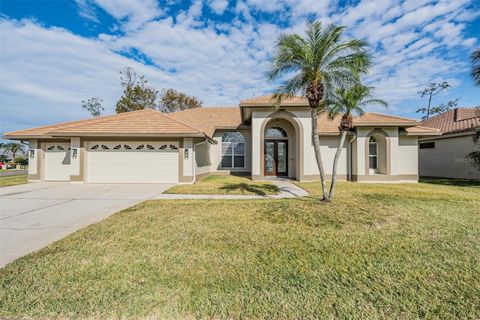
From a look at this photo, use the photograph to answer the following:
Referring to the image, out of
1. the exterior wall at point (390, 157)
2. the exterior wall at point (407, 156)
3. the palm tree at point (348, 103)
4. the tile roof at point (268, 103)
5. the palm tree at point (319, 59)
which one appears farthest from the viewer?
the exterior wall at point (407, 156)

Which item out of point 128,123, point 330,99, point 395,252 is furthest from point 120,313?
point 128,123

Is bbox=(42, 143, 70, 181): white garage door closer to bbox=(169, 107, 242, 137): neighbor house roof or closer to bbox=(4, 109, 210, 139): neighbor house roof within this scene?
bbox=(4, 109, 210, 139): neighbor house roof

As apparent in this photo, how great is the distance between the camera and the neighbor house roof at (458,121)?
59.5 feet

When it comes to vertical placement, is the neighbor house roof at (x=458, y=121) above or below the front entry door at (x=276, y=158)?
above

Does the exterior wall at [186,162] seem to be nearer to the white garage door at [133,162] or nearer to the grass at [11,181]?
the white garage door at [133,162]

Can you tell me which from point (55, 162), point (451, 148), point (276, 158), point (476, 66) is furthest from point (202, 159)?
point (451, 148)

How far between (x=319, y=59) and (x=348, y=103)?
2759mm

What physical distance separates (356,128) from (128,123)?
616 inches

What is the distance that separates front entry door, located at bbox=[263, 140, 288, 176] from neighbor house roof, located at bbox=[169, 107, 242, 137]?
128 inches

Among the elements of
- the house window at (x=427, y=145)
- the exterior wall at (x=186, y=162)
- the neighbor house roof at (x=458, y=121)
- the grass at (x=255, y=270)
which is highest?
the neighbor house roof at (x=458, y=121)

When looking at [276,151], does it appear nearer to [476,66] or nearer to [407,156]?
[407,156]

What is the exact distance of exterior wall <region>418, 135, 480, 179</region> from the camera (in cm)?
1748

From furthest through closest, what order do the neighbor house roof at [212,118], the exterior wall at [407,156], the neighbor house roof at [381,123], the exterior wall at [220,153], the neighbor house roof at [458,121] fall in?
the exterior wall at [220,153] < the neighbor house roof at [212,118] < the neighbor house roof at [458,121] < the exterior wall at [407,156] < the neighbor house roof at [381,123]

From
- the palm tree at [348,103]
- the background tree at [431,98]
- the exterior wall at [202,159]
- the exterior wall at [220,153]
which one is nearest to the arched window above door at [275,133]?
the exterior wall at [220,153]
